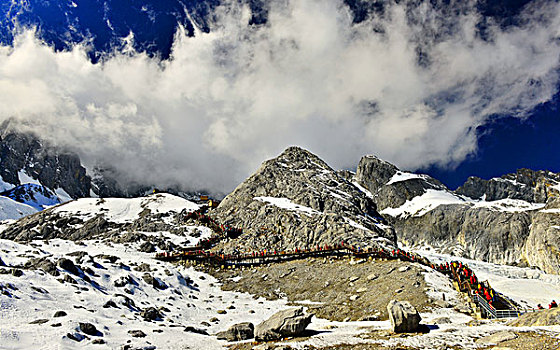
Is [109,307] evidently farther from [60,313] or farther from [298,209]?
[298,209]

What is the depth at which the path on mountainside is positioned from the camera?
1017 inches

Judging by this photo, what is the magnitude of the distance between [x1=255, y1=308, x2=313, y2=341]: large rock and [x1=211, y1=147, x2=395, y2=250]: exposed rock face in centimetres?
4620

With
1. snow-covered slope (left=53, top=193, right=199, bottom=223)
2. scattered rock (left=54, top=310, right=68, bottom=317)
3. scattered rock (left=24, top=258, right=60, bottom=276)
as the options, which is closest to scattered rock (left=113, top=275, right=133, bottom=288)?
scattered rock (left=24, top=258, right=60, bottom=276)

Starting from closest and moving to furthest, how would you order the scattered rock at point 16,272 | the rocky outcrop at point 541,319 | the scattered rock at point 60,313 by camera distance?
1. the rocky outcrop at point 541,319
2. the scattered rock at point 60,313
3. the scattered rock at point 16,272

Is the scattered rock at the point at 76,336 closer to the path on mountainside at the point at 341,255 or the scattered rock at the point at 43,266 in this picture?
the scattered rock at the point at 43,266

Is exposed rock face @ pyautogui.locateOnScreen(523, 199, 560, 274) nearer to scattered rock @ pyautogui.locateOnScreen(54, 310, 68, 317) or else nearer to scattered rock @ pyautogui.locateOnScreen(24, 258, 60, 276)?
scattered rock @ pyautogui.locateOnScreen(24, 258, 60, 276)

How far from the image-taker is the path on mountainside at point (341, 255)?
25844 mm

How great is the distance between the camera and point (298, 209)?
8525 centimetres

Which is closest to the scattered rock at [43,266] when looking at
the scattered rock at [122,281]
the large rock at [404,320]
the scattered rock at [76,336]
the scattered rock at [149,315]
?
the scattered rock at [122,281]

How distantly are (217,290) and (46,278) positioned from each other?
1013 inches

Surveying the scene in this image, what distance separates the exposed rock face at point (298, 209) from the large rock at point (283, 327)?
152ft

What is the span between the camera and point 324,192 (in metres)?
97.6

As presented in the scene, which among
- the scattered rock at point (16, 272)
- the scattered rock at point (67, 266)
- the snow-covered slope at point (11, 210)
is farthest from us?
the snow-covered slope at point (11, 210)

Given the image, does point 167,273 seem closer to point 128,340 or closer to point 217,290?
point 217,290
